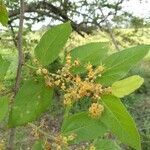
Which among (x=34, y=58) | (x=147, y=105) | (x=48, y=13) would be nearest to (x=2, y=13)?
(x=34, y=58)

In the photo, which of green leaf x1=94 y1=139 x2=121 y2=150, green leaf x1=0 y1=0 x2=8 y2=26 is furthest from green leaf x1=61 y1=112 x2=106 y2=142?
green leaf x1=0 y1=0 x2=8 y2=26

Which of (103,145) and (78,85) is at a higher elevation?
(78,85)

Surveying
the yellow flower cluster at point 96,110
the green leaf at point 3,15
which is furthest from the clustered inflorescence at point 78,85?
the green leaf at point 3,15

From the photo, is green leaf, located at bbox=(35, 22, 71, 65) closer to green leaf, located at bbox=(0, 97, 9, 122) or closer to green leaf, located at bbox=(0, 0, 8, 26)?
green leaf, located at bbox=(0, 97, 9, 122)

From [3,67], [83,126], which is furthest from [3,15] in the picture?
[83,126]

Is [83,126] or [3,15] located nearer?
[83,126]

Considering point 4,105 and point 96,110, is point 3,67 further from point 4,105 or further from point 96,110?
point 96,110
